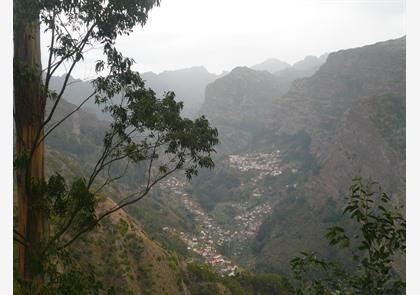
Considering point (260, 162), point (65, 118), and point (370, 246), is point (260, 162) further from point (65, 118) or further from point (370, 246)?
point (370, 246)

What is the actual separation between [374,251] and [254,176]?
392 feet

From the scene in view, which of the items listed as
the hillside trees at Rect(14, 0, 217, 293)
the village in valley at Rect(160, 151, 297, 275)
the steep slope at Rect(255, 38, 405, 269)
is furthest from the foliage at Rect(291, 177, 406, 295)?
the village in valley at Rect(160, 151, 297, 275)

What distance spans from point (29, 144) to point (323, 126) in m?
127

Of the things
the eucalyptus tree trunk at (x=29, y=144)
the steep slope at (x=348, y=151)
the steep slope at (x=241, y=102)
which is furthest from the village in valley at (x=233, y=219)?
the eucalyptus tree trunk at (x=29, y=144)

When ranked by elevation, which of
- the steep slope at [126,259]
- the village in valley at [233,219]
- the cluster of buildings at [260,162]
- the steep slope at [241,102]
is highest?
the steep slope at [241,102]

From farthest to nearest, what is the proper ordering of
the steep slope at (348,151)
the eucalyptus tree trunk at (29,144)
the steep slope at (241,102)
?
the steep slope at (241,102)
the steep slope at (348,151)
the eucalyptus tree trunk at (29,144)

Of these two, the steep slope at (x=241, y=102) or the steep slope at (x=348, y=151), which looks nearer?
the steep slope at (x=348, y=151)

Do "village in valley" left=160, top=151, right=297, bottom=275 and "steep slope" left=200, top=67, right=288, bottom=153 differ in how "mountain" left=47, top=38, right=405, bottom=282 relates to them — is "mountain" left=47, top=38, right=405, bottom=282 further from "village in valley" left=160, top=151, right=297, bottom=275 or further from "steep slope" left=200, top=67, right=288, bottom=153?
"steep slope" left=200, top=67, right=288, bottom=153

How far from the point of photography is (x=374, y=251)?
400cm

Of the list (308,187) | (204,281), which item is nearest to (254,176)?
(308,187)

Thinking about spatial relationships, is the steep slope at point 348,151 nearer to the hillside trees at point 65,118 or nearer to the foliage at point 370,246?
the hillside trees at point 65,118

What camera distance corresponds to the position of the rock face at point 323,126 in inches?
2953

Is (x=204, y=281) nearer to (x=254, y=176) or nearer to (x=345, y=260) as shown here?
(x=345, y=260)

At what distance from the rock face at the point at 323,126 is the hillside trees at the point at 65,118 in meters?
58.8
